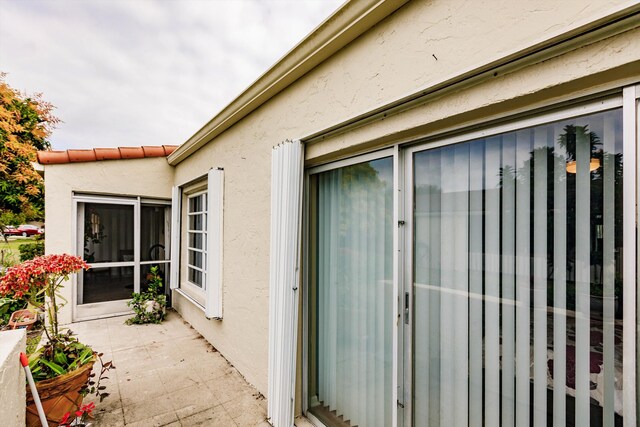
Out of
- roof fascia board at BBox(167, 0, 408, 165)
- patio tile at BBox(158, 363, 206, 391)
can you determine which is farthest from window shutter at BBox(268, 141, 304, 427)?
patio tile at BBox(158, 363, 206, 391)

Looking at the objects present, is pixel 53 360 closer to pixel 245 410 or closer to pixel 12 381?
pixel 12 381

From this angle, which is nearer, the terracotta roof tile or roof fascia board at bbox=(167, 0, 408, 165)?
roof fascia board at bbox=(167, 0, 408, 165)

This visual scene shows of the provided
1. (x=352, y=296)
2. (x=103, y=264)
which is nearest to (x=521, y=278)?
(x=352, y=296)

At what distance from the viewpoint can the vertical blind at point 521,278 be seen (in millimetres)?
1264

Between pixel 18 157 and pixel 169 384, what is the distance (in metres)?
9.88

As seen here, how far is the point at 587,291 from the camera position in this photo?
4.26 feet

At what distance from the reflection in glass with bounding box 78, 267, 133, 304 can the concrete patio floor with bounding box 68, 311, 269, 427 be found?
2.84ft

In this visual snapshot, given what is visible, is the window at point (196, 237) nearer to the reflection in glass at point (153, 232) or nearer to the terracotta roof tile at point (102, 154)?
the reflection in glass at point (153, 232)

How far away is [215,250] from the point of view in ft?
13.8

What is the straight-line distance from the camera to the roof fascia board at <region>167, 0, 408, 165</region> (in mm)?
1944

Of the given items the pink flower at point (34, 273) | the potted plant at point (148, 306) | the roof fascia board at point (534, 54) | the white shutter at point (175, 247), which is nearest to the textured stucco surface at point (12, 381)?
the pink flower at point (34, 273)

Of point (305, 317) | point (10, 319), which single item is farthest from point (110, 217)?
point (305, 317)

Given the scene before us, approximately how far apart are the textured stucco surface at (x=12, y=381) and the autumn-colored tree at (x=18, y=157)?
29.3ft

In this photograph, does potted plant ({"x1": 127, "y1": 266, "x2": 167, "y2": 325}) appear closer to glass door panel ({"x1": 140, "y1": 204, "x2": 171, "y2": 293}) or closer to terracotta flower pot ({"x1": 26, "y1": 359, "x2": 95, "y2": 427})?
glass door panel ({"x1": 140, "y1": 204, "x2": 171, "y2": 293})
